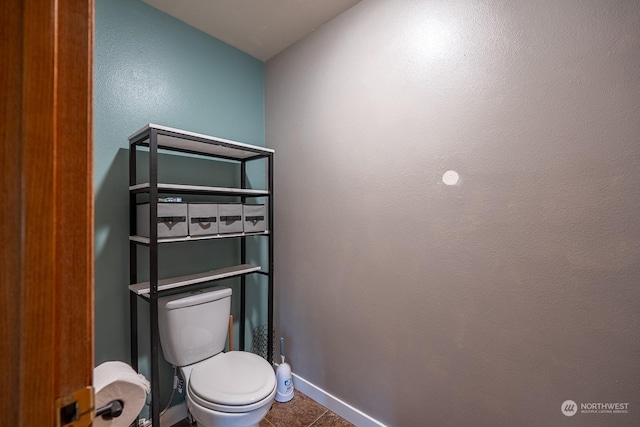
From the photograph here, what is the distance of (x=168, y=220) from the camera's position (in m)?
1.40

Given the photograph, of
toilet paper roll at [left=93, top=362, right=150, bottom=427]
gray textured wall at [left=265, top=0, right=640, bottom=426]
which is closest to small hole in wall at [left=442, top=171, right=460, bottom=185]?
gray textured wall at [left=265, top=0, right=640, bottom=426]

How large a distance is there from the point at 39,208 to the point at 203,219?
1.19 meters

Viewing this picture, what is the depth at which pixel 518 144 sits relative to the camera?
1109 millimetres

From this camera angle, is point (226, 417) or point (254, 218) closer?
point (226, 417)

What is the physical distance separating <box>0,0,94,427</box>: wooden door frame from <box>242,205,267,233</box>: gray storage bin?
1332 millimetres

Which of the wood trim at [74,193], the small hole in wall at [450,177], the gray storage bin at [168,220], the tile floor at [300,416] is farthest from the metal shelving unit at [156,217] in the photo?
the small hole in wall at [450,177]

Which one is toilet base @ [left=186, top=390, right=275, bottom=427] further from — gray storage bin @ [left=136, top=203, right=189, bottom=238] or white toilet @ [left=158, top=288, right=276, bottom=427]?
gray storage bin @ [left=136, top=203, right=189, bottom=238]

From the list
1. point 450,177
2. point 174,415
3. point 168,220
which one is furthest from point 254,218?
point 174,415

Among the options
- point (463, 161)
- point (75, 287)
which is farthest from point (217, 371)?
point (463, 161)

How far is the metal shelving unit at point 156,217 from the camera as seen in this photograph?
4.33 feet

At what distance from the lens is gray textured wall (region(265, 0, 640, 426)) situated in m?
0.96

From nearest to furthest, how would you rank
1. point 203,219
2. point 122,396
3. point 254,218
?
point 122,396 < point 203,219 < point 254,218

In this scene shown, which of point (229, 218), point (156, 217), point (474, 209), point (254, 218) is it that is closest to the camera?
point (474, 209)

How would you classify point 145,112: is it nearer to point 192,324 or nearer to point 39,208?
point 192,324
